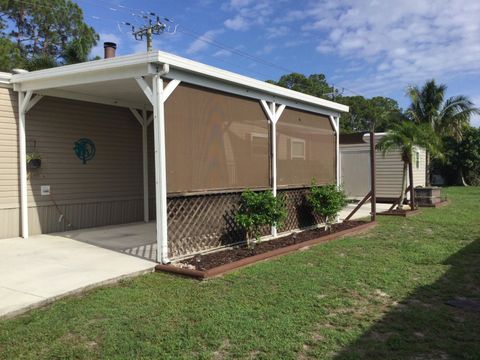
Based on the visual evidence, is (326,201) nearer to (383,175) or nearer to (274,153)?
(274,153)

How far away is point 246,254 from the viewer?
6590 millimetres

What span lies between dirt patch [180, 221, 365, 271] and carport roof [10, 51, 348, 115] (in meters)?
2.46

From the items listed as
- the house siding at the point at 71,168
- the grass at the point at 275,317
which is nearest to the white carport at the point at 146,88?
the house siding at the point at 71,168

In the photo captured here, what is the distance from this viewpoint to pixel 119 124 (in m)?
9.45

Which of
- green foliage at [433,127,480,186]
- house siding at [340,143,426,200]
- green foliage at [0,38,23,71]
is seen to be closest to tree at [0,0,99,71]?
green foliage at [0,38,23,71]

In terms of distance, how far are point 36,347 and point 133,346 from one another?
73 cm

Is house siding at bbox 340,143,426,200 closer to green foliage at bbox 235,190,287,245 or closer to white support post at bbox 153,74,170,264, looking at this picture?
green foliage at bbox 235,190,287,245

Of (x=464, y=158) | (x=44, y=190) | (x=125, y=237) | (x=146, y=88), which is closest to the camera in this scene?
(x=146, y=88)

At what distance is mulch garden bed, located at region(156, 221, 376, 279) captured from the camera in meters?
5.59

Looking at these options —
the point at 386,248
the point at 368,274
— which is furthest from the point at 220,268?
the point at 386,248

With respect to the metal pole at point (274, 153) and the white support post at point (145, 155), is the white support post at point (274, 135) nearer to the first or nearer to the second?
the metal pole at point (274, 153)

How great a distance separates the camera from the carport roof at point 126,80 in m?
5.91

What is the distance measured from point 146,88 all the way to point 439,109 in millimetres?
20531

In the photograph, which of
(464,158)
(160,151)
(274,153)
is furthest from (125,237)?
(464,158)
